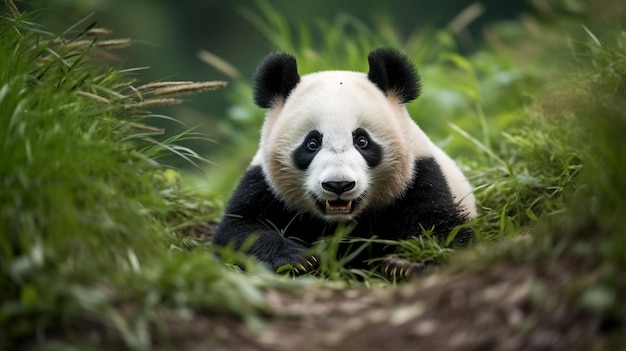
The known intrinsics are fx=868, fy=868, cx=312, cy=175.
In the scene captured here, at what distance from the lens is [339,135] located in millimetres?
4582

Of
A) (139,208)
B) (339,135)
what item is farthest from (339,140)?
(139,208)

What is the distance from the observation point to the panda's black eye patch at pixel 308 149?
15.3 feet

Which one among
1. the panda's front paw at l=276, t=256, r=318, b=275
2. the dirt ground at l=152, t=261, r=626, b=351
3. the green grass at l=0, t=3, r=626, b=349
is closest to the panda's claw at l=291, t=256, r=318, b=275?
the panda's front paw at l=276, t=256, r=318, b=275

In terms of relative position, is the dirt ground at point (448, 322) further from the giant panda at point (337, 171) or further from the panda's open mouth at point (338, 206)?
the panda's open mouth at point (338, 206)

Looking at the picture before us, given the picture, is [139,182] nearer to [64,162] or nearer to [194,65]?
[64,162]

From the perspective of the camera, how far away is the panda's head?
454cm

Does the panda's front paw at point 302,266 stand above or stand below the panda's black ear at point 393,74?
below

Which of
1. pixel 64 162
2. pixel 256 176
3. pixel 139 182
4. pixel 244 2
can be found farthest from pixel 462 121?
pixel 244 2

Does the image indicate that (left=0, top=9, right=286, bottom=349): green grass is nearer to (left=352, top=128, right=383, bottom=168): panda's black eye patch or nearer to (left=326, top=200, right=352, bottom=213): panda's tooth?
(left=326, top=200, right=352, bottom=213): panda's tooth

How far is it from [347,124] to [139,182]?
1241mm

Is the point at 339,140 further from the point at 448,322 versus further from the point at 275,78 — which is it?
the point at 448,322

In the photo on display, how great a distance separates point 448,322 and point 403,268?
4.27ft

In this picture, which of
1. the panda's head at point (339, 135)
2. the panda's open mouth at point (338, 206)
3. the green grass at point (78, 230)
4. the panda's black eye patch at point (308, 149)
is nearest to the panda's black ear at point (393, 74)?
the panda's head at point (339, 135)

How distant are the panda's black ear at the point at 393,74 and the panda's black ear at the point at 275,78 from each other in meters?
0.44
